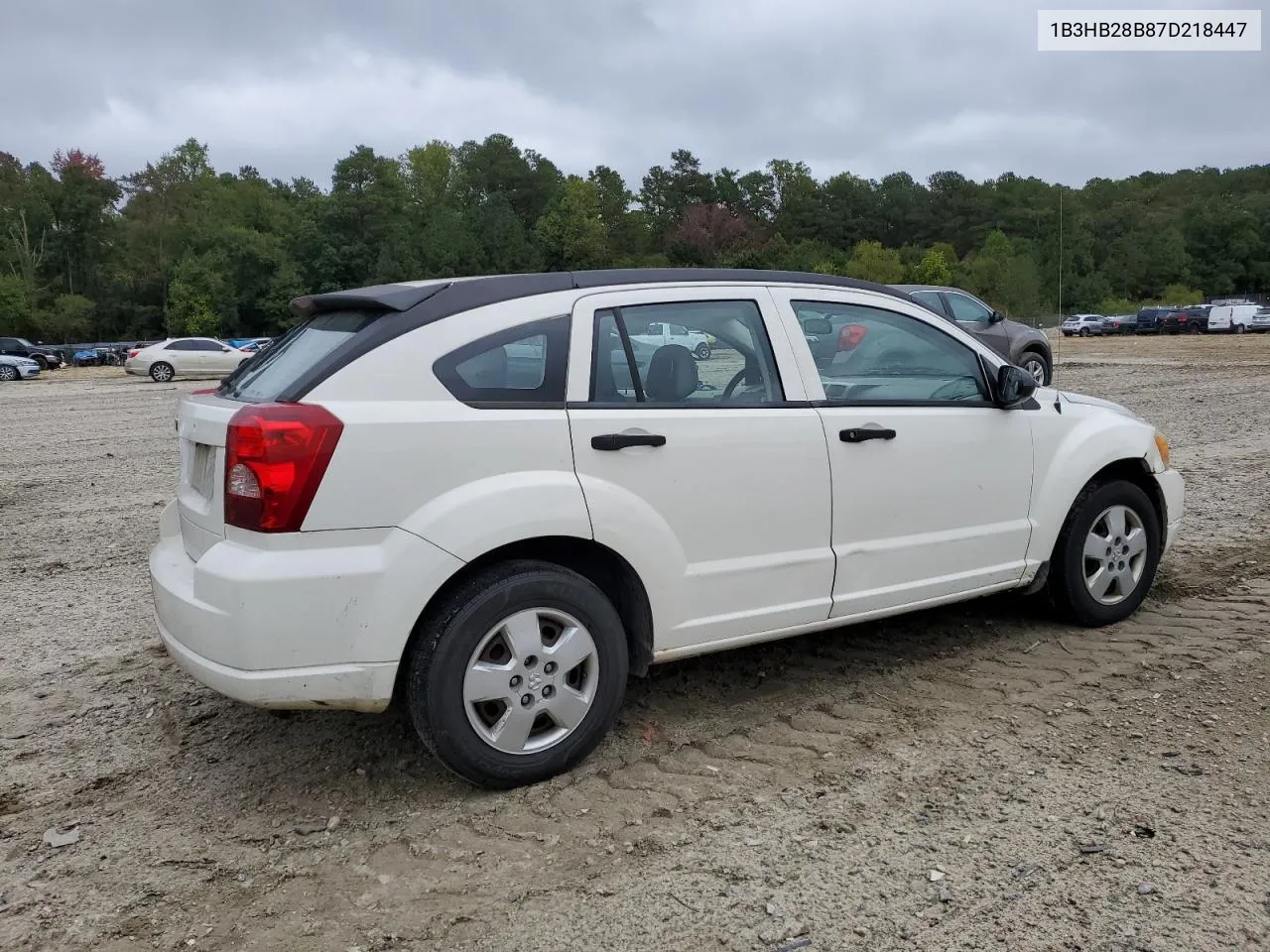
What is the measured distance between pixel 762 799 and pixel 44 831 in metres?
2.29

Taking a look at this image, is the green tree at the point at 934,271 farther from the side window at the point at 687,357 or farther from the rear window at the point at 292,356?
the rear window at the point at 292,356

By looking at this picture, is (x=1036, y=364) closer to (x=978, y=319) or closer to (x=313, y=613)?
(x=978, y=319)

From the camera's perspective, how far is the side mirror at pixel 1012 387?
451cm

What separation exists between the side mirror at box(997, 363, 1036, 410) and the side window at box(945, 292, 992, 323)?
42.0 ft

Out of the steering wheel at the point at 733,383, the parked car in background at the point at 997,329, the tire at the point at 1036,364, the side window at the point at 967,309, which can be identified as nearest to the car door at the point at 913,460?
the steering wheel at the point at 733,383

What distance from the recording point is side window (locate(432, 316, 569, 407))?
3.41m

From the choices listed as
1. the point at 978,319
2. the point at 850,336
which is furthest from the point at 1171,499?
the point at 978,319

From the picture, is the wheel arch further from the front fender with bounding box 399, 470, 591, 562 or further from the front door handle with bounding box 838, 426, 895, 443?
the front door handle with bounding box 838, 426, 895, 443

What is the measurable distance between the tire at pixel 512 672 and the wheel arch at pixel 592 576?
0.12 ft

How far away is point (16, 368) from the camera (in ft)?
113

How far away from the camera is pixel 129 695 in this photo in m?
4.47

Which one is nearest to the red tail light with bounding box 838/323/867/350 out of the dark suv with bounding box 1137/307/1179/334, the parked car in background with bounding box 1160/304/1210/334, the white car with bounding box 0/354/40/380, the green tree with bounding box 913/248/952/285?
the white car with bounding box 0/354/40/380

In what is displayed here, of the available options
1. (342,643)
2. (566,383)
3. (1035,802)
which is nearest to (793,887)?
(1035,802)

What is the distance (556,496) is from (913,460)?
1605 millimetres
